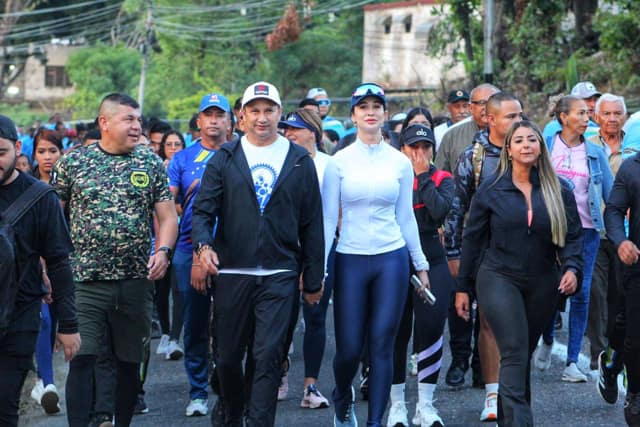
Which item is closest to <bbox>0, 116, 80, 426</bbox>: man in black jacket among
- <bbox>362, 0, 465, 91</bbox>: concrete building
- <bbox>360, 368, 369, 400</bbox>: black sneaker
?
<bbox>360, 368, 369, 400</bbox>: black sneaker

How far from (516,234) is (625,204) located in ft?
3.36

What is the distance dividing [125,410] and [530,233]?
2.77m

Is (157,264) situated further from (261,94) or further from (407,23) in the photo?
(407,23)

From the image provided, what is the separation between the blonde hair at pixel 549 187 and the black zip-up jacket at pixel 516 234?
34mm

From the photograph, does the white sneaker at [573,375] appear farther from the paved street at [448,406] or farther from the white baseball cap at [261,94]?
the white baseball cap at [261,94]

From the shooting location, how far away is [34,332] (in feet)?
20.7

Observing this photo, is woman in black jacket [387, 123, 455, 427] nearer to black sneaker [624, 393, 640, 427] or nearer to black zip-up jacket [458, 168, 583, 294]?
black zip-up jacket [458, 168, 583, 294]

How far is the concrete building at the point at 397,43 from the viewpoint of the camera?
6450 centimetres

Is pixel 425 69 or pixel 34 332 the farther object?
pixel 425 69

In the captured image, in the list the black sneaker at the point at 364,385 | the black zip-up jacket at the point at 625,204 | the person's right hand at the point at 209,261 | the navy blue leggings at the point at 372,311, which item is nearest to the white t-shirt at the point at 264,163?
the person's right hand at the point at 209,261

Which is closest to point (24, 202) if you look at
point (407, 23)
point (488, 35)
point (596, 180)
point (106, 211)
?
point (106, 211)

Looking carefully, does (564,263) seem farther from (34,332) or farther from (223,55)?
(223,55)

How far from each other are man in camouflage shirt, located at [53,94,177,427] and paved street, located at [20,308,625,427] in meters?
1.56

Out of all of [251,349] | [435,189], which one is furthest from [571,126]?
[251,349]
